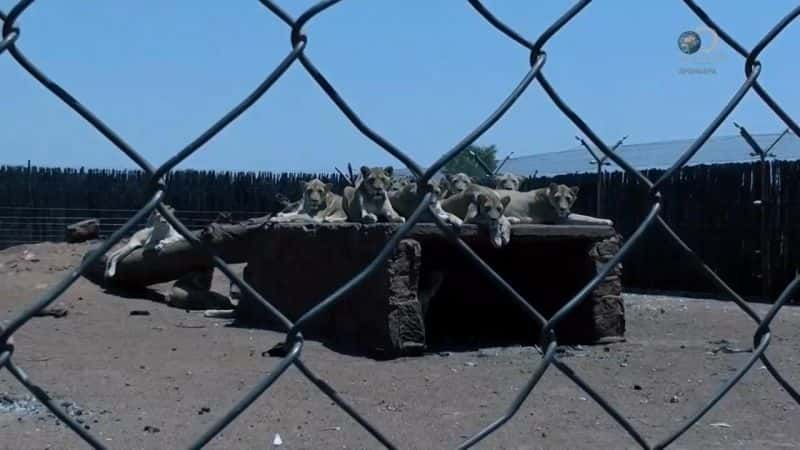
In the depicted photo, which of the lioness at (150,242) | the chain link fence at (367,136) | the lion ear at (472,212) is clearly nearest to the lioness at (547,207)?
the lion ear at (472,212)

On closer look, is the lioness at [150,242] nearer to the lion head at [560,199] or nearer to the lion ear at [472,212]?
the lion ear at [472,212]

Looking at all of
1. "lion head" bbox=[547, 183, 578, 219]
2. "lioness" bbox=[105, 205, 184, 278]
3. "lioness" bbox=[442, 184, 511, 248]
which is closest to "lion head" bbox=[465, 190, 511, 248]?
"lioness" bbox=[442, 184, 511, 248]

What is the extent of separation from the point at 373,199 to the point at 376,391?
9.80ft

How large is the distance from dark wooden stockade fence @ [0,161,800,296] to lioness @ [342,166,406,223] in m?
3.42

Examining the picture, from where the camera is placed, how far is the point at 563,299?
10000mm

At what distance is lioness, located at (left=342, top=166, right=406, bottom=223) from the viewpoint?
31.2 ft

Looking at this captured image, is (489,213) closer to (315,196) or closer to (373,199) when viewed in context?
(373,199)

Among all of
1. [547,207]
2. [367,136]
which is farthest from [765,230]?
[367,136]

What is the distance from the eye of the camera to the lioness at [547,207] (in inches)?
393

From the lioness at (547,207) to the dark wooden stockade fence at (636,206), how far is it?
1.84 meters

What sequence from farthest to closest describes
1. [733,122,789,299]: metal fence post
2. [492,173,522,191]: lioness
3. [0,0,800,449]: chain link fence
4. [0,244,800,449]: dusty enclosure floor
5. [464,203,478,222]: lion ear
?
[733,122,789,299]: metal fence post
[492,173,522,191]: lioness
[464,203,478,222]: lion ear
[0,244,800,449]: dusty enclosure floor
[0,0,800,449]: chain link fence

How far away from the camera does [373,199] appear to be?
9.67 m

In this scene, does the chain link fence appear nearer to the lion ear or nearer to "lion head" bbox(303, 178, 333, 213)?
the lion ear

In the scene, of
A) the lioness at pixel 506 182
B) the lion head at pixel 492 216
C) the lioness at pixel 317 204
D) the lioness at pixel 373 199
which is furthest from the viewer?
the lioness at pixel 506 182
